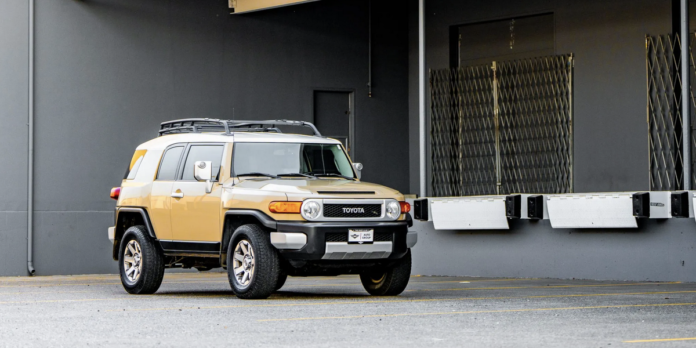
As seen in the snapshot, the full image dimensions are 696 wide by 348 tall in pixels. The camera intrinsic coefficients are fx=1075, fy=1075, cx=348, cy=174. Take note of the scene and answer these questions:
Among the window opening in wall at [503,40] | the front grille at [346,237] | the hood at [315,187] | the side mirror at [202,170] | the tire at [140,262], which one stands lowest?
the tire at [140,262]

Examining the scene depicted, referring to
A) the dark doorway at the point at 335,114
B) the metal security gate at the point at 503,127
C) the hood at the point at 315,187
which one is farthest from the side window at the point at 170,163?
the dark doorway at the point at 335,114

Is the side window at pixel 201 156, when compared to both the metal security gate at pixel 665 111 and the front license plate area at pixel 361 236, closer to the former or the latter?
the front license plate area at pixel 361 236

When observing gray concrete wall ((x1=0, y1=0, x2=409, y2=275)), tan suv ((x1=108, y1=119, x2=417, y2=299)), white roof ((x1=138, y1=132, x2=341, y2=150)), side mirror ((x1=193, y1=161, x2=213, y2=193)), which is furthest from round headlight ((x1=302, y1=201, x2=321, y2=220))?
gray concrete wall ((x1=0, y1=0, x2=409, y2=275))

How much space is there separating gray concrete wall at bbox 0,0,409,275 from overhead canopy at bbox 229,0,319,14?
27 centimetres

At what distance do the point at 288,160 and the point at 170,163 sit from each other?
1.58m

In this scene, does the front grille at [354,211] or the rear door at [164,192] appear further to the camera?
the rear door at [164,192]

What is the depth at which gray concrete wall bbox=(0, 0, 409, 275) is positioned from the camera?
19328 millimetres

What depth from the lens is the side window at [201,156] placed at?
504 inches

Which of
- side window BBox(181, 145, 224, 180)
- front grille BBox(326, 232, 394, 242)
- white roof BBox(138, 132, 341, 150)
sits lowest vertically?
front grille BBox(326, 232, 394, 242)

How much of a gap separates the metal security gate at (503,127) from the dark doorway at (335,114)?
176 centimetres

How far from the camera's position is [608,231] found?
1595cm

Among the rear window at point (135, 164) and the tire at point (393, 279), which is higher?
the rear window at point (135, 164)

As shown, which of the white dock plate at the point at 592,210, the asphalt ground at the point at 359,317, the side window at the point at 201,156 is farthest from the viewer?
the white dock plate at the point at 592,210

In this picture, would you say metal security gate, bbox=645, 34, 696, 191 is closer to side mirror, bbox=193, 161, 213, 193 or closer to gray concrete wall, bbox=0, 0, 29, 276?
side mirror, bbox=193, 161, 213, 193
